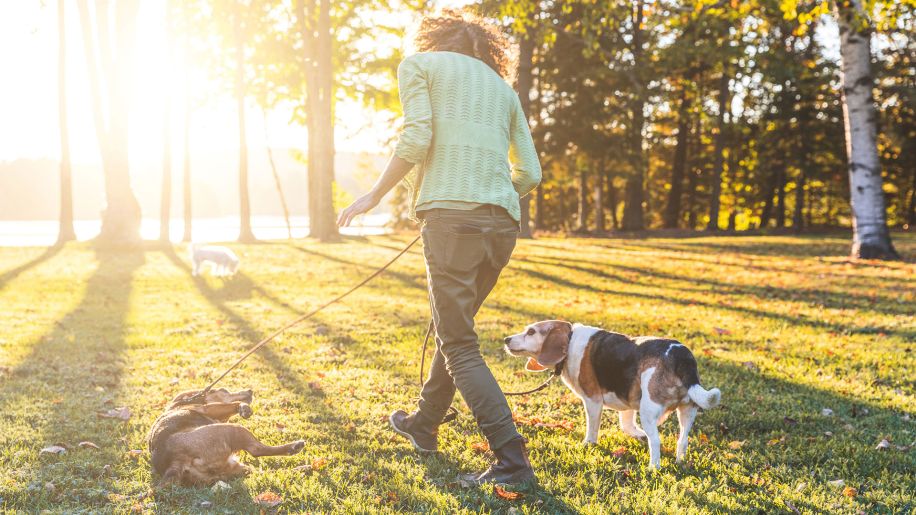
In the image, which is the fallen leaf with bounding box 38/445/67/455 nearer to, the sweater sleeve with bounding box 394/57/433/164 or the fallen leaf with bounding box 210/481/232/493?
the fallen leaf with bounding box 210/481/232/493

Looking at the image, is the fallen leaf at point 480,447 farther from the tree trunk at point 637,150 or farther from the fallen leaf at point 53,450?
the tree trunk at point 637,150

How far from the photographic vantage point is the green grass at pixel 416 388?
3.73 metres

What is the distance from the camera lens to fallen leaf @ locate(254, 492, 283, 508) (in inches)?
140

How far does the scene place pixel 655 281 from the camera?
526 inches

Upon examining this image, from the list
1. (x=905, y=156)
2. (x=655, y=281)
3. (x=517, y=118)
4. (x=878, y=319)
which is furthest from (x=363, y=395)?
(x=905, y=156)

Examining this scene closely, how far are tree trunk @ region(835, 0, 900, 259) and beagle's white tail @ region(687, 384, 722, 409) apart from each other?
12919 mm

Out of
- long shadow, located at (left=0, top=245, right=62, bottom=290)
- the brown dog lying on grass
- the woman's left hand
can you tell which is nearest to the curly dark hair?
the woman's left hand

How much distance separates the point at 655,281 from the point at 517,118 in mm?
10186

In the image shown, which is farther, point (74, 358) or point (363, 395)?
point (74, 358)

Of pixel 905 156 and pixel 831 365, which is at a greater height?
pixel 905 156

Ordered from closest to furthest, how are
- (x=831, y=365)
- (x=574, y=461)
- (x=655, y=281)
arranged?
(x=574, y=461) < (x=831, y=365) < (x=655, y=281)

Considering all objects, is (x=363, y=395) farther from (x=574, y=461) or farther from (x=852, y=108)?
(x=852, y=108)

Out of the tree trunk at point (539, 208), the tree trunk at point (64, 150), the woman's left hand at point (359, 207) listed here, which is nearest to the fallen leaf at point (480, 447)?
the woman's left hand at point (359, 207)

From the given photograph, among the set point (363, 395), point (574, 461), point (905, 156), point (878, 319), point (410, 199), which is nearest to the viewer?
point (410, 199)
